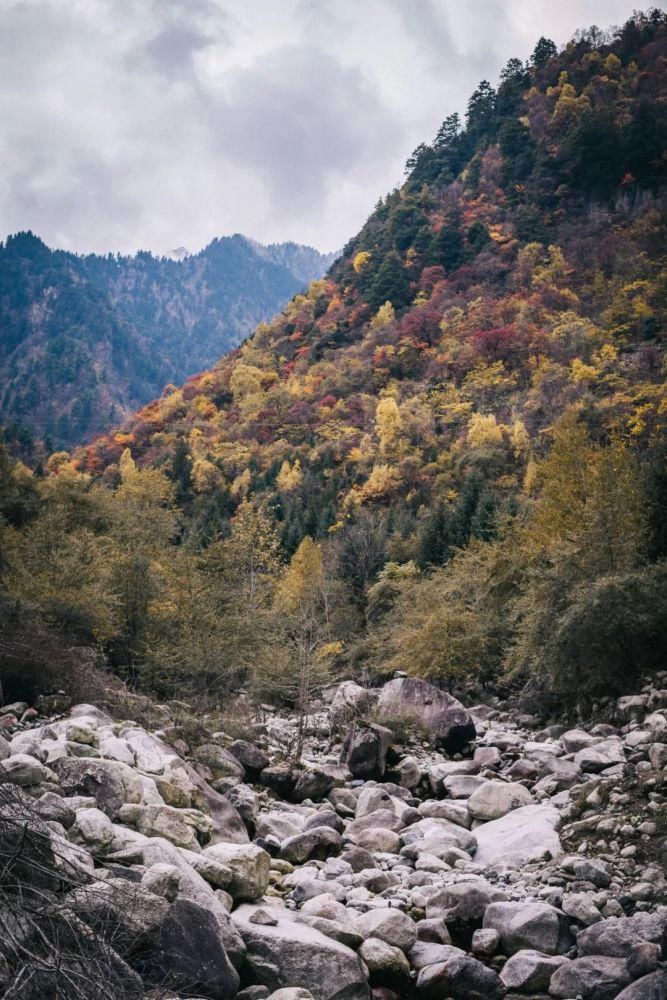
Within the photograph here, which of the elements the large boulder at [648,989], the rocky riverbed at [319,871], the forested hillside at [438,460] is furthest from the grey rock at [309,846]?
the forested hillside at [438,460]

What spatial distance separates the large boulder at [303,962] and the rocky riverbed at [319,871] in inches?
0.7

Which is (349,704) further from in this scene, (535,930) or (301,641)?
(535,930)

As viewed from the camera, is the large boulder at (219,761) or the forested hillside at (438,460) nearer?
the large boulder at (219,761)

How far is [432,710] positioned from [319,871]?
Result: 10.7m

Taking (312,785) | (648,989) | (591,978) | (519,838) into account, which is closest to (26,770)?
(591,978)

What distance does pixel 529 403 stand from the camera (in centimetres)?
6531

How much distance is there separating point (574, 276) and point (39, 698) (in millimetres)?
86829

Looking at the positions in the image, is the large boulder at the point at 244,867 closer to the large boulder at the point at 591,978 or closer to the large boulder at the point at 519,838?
→ the large boulder at the point at 591,978

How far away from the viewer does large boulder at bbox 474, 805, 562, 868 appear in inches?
423

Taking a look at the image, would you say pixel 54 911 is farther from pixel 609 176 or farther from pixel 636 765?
pixel 609 176

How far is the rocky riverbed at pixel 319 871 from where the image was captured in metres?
5.22

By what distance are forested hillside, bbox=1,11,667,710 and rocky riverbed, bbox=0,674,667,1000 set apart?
516 cm

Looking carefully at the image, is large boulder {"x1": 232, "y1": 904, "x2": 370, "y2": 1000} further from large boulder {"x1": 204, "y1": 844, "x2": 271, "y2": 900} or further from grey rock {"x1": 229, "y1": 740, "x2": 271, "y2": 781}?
grey rock {"x1": 229, "y1": 740, "x2": 271, "y2": 781}

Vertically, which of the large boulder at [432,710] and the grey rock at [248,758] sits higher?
the grey rock at [248,758]
